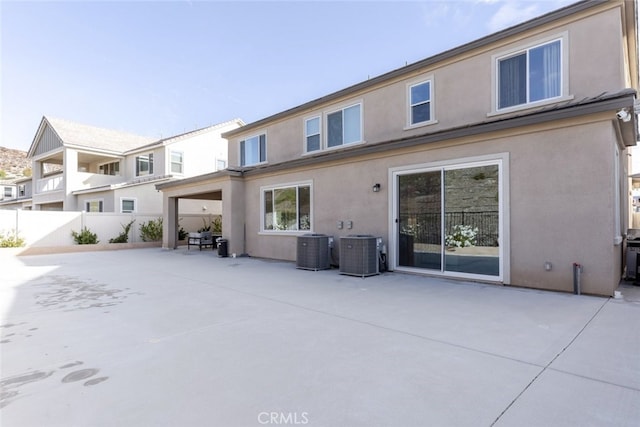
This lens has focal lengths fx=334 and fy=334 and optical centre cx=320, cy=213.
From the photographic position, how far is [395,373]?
10.6 feet

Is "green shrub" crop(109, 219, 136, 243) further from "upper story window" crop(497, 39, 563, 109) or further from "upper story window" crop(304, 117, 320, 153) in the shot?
"upper story window" crop(497, 39, 563, 109)

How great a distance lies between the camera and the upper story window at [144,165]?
22.3m

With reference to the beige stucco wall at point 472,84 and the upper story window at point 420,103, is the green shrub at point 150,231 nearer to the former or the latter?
the beige stucco wall at point 472,84

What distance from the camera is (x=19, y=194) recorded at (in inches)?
1350

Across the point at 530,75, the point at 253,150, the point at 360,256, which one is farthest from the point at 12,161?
the point at 530,75

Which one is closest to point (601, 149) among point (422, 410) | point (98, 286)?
point (422, 410)

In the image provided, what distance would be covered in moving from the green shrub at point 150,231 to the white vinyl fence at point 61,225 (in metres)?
0.23

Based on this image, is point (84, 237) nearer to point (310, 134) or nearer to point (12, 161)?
point (310, 134)

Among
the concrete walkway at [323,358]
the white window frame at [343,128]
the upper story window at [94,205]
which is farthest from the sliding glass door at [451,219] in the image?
the upper story window at [94,205]

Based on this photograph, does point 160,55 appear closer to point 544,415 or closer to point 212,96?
point 212,96

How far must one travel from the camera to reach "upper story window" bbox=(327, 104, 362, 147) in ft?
Result: 36.5

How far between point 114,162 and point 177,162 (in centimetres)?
701

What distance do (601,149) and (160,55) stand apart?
21.4m

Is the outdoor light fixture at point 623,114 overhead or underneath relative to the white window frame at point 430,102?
underneath
